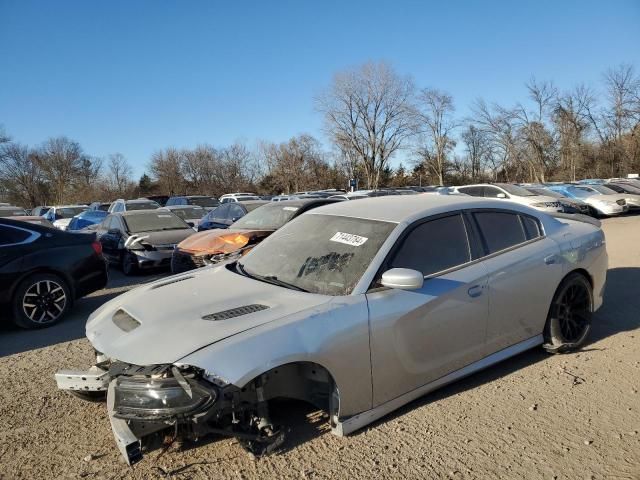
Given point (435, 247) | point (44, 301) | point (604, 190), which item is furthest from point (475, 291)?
point (604, 190)

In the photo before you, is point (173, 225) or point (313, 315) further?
point (173, 225)

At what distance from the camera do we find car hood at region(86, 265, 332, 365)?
2516 mm

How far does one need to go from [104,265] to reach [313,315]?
4834 mm

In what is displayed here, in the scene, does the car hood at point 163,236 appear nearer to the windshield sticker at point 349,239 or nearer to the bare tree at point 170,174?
the windshield sticker at point 349,239

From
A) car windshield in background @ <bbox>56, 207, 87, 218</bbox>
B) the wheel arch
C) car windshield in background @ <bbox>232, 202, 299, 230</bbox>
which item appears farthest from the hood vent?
car windshield in background @ <bbox>56, 207, 87, 218</bbox>

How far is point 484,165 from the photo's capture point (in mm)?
77000

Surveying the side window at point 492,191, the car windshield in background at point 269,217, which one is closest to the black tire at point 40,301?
the car windshield in background at point 269,217

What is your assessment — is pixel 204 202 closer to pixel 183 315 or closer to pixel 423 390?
pixel 183 315

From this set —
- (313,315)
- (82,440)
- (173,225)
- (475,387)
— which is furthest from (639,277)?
(173,225)

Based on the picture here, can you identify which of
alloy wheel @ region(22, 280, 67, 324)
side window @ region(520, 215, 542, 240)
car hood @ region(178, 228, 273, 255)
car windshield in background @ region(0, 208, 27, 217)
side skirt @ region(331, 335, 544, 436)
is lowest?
side skirt @ region(331, 335, 544, 436)

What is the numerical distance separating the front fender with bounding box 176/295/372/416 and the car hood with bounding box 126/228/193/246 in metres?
7.18

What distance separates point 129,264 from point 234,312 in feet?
24.1

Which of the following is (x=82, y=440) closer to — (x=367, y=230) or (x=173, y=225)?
(x=367, y=230)

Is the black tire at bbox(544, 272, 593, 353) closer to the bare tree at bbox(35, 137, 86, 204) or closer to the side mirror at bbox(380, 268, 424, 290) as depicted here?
the side mirror at bbox(380, 268, 424, 290)
